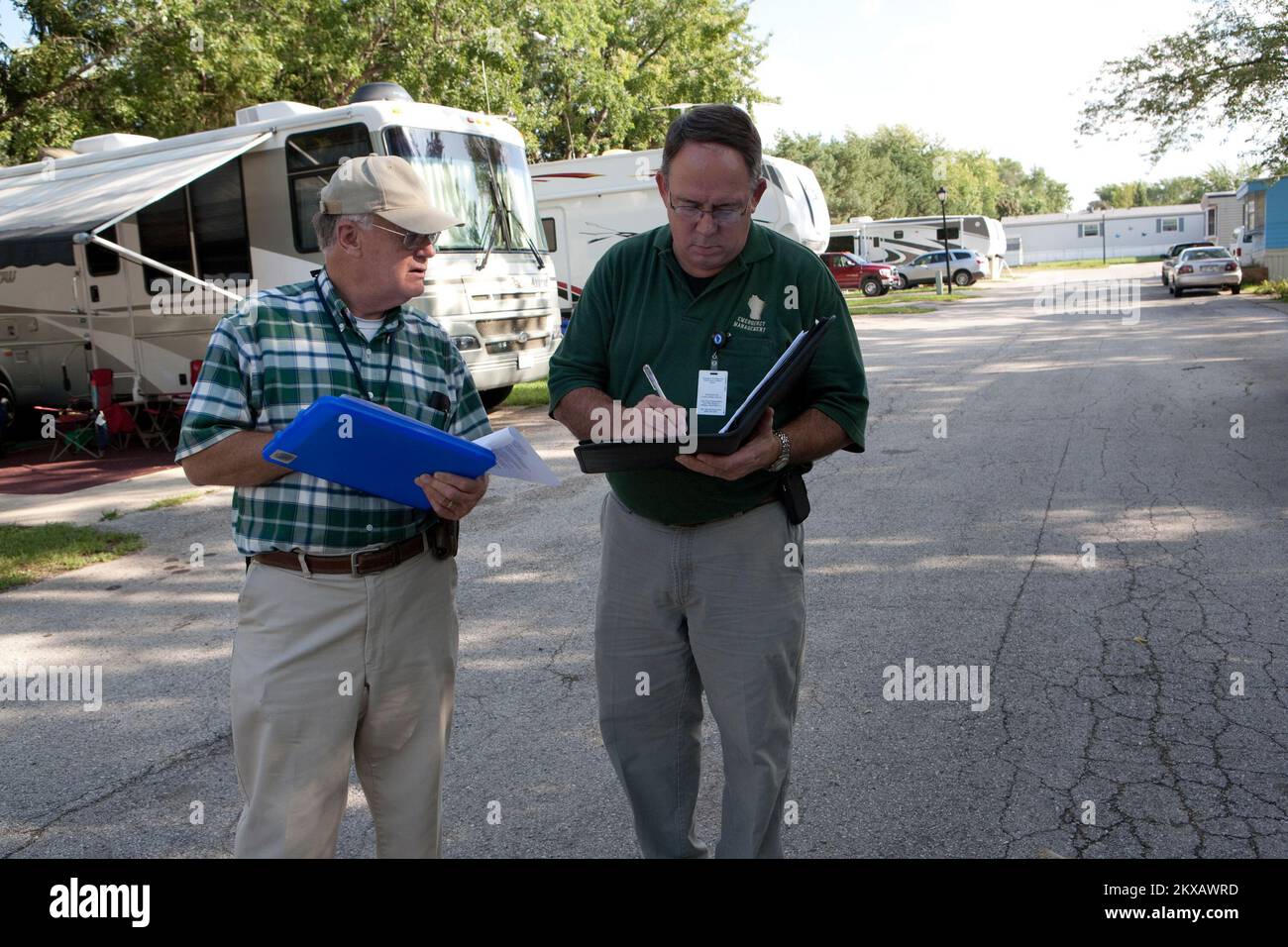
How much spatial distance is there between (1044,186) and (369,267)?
165 metres

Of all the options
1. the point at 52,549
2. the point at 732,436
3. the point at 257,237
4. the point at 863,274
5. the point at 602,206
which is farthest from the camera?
the point at 863,274

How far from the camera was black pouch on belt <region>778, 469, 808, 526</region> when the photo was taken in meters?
2.74

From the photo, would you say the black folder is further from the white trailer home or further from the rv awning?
the white trailer home

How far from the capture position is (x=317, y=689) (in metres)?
2.41

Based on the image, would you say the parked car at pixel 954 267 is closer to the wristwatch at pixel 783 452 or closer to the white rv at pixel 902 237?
the white rv at pixel 902 237

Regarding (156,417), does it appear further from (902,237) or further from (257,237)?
(902,237)

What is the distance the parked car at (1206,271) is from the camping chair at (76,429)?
2969 centimetres

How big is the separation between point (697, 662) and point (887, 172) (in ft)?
231

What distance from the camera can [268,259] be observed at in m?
12.5

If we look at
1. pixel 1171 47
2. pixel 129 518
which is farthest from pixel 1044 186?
pixel 129 518

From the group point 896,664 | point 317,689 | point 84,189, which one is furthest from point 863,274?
point 317,689

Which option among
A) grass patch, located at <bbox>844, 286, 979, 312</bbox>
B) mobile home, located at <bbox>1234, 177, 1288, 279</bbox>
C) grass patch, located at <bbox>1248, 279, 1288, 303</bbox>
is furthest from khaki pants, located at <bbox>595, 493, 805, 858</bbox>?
mobile home, located at <bbox>1234, 177, 1288, 279</bbox>

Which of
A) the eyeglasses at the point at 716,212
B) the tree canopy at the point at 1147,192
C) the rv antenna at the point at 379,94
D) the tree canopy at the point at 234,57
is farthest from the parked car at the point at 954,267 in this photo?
the tree canopy at the point at 1147,192
